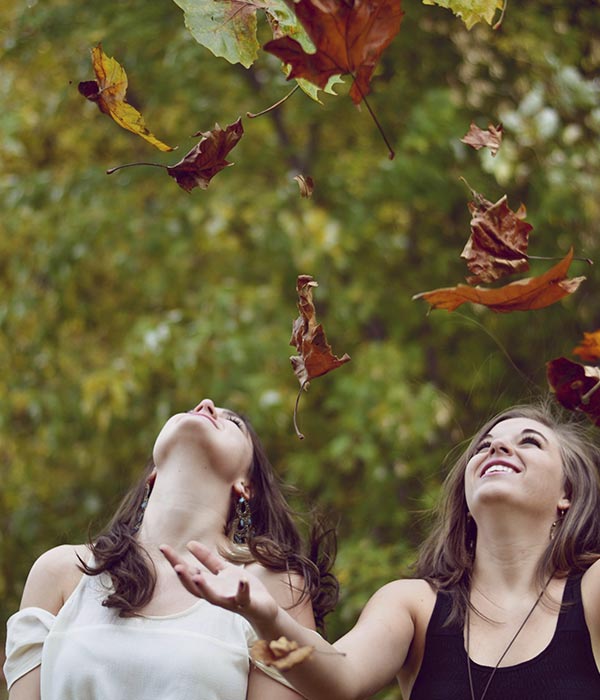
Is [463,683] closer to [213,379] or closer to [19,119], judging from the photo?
[213,379]

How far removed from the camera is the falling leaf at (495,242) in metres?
1.91

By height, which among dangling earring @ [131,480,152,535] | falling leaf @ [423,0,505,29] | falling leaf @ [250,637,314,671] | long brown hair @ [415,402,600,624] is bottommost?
long brown hair @ [415,402,600,624]

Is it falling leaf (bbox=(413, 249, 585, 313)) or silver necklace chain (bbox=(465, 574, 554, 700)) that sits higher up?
falling leaf (bbox=(413, 249, 585, 313))

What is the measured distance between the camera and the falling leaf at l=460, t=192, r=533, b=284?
6.25ft

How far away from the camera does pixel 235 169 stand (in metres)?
5.70

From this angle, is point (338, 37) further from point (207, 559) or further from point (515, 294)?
point (207, 559)

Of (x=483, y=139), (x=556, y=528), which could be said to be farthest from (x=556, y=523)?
(x=483, y=139)

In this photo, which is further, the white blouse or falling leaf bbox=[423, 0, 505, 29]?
the white blouse

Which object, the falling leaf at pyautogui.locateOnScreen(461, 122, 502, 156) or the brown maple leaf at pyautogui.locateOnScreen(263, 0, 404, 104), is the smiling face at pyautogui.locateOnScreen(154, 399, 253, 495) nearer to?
the falling leaf at pyautogui.locateOnScreen(461, 122, 502, 156)

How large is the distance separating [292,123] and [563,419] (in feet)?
10.2

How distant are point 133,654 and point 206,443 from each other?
0.51 meters

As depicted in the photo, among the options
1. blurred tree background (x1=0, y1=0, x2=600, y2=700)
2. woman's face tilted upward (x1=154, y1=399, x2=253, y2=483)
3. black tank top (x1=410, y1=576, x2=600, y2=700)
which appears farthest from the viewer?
blurred tree background (x1=0, y1=0, x2=600, y2=700)

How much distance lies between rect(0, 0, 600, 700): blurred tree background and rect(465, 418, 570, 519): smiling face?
1.76m

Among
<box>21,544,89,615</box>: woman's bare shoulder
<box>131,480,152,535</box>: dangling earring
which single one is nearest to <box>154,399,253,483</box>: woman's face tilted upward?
<box>131,480,152,535</box>: dangling earring
